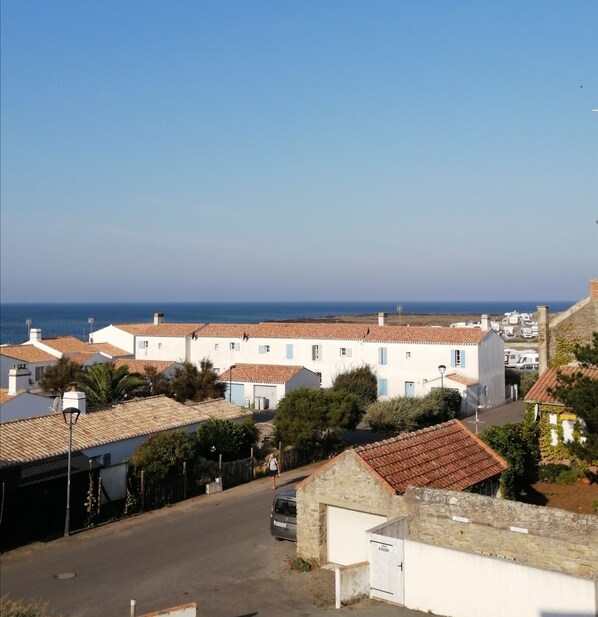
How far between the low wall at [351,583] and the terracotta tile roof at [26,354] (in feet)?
134

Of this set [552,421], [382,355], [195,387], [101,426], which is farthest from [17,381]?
[382,355]

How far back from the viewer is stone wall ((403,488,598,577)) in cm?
1333

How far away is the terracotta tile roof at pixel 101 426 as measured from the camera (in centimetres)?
2200

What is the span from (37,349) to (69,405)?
34067 millimetres

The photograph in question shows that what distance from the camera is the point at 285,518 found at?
18.8 metres

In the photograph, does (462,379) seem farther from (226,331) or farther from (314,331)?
(226,331)

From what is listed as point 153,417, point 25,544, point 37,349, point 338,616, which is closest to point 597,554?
point 338,616

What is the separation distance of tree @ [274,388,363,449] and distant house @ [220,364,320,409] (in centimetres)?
1469

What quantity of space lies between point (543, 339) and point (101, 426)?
2196cm

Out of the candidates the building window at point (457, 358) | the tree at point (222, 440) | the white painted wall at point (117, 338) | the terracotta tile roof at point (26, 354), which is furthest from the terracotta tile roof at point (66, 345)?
the tree at point (222, 440)

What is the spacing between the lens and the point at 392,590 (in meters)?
14.0

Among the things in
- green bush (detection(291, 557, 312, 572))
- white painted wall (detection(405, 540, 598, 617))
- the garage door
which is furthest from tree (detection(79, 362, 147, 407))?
white painted wall (detection(405, 540, 598, 617))

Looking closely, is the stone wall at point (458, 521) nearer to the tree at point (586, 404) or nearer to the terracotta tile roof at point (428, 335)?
the tree at point (586, 404)

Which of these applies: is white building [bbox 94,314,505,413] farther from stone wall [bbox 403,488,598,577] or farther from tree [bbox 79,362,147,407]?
stone wall [bbox 403,488,598,577]
